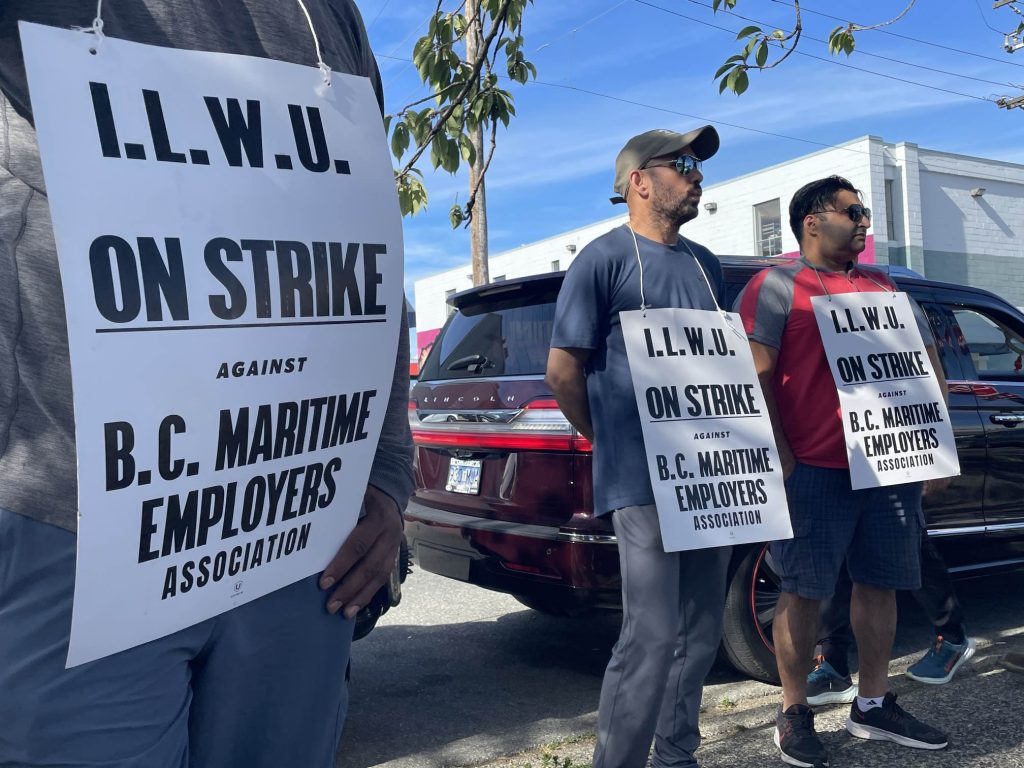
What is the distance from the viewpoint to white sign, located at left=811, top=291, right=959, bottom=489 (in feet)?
11.1

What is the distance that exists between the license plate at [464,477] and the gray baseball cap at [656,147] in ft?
5.46

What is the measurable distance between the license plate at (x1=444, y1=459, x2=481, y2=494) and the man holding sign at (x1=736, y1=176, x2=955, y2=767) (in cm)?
143

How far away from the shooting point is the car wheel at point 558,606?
13.3ft

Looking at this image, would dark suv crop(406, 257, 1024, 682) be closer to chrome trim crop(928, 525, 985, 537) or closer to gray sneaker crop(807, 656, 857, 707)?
chrome trim crop(928, 525, 985, 537)

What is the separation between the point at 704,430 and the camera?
284 centimetres

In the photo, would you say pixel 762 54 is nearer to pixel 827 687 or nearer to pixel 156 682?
pixel 827 687

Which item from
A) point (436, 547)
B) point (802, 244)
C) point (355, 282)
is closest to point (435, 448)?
point (436, 547)

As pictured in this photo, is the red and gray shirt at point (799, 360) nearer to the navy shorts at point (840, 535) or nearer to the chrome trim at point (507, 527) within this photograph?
the navy shorts at point (840, 535)

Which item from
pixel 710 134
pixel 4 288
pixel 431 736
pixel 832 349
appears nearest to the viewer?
pixel 4 288

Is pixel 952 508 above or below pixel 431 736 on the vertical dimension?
above

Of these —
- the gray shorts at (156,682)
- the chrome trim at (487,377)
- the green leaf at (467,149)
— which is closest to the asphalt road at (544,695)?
the chrome trim at (487,377)

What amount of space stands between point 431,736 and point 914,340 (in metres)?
2.44

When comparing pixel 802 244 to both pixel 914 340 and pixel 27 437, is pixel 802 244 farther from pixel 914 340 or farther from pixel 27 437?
pixel 27 437

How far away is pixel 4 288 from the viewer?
1.16m
